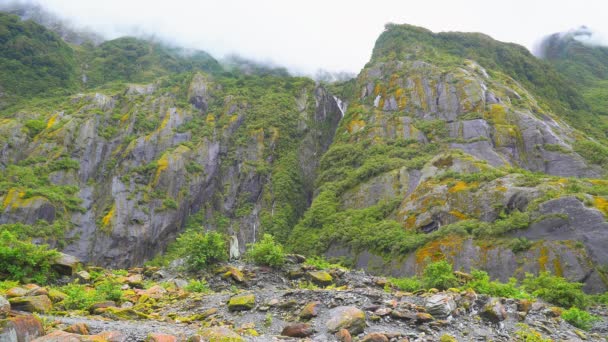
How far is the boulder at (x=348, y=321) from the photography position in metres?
10.9

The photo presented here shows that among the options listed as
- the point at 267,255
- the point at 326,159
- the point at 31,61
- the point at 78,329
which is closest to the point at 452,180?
the point at 267,255

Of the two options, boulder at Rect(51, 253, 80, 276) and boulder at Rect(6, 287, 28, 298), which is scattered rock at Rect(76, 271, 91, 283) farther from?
boulder at Rect(6, 287, 28, 298)

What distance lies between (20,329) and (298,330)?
6276 mm

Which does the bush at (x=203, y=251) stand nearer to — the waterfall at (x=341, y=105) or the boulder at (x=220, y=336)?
the boulder at (x=220, y=336)

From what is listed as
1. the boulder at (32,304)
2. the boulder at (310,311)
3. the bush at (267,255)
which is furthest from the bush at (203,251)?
the boulder at (310,311)

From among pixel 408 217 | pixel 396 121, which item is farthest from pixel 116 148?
pixel 408 217

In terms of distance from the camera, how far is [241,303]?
1367 cm

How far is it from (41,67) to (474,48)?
3723 inches

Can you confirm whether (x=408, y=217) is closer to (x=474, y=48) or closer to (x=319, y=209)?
(x=319, y=209)

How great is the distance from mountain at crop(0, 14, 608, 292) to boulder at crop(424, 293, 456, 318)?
1639cm

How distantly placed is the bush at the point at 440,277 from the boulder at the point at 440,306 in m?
5.18

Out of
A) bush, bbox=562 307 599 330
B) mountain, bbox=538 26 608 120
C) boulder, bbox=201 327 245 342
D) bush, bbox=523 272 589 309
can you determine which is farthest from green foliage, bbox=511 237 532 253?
mountain, bbox=538 26 608 120

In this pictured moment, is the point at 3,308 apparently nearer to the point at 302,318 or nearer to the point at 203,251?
the point at 302,318

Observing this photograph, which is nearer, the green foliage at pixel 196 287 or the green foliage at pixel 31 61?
the green foliage at pixel 196 287
